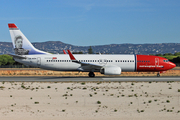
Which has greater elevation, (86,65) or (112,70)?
(86,65)

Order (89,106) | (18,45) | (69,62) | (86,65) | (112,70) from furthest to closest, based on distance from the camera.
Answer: (18,45) < (69,62) < (86,65) < (112,70) < (89,106)

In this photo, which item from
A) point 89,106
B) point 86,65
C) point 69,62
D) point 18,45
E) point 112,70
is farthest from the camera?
point 18,45

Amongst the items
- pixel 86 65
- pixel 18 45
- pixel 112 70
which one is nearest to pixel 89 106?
pixel 112 70

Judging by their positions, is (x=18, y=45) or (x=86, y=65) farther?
(x=18, y=45)

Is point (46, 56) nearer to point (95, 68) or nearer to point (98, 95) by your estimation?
point (95, 68)

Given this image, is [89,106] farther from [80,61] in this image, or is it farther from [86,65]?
[80,61]

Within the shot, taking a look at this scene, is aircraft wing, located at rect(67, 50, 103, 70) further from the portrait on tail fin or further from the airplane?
the portrait on tail fin

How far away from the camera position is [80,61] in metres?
34.0

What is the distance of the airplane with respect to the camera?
33.9 m

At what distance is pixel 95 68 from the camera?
33.7 metres

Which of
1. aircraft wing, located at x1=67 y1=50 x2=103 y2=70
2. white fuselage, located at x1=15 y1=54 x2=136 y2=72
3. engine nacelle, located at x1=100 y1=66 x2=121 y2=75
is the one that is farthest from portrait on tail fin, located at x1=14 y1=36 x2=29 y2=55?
engine nacelle, located at x1=100 y1=66 x2=121 y2=75

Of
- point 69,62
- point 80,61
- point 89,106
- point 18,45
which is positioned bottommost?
point 89,106

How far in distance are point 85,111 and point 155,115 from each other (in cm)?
366

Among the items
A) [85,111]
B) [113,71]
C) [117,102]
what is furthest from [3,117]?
[113,71]
